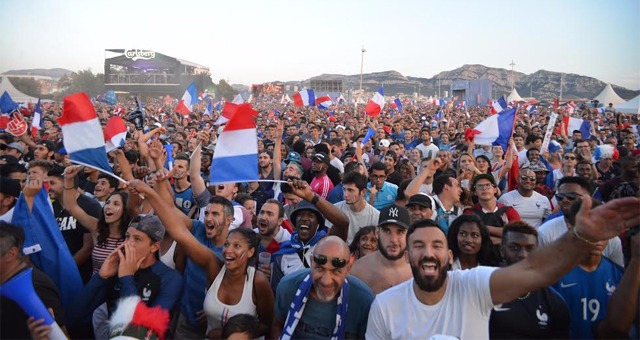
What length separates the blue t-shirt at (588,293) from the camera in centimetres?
309

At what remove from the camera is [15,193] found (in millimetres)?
4355

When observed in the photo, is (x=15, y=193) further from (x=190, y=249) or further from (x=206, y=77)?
(x=206, y=77)

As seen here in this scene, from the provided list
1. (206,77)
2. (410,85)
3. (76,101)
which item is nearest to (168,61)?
(206,77)

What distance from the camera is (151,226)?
359cm

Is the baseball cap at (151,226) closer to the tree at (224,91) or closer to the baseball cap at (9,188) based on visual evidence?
the baseball cap at (9,188)

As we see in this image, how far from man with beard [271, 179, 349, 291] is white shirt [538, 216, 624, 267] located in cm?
160

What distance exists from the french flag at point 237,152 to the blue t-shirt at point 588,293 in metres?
2.58

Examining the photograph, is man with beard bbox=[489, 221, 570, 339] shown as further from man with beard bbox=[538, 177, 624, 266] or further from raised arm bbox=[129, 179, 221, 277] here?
raised arm bbox=[129, 179, 221, 277]

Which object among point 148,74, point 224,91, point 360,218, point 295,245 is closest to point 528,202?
point 360,218

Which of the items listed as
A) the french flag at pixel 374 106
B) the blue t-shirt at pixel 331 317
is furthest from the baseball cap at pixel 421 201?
the french flag at pixel 374 106

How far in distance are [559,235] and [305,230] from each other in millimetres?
2072

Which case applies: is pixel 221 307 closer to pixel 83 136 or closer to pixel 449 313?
pixel 449 313

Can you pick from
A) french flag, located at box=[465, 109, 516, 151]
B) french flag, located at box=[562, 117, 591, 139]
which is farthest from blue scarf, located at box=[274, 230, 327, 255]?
french flag, located at box=[562, 117, 591, 139]

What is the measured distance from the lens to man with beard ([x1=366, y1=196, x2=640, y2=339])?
7.09 feet
